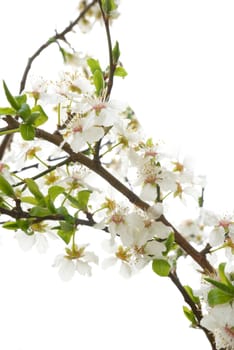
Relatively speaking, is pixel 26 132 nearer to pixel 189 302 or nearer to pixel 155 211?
pixel 155 211

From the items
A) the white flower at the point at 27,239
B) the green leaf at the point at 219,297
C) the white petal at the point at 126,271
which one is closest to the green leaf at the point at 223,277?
the green leaf at the point at 219,297

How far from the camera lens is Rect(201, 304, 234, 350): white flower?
0.53m

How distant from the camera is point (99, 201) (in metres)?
0.64

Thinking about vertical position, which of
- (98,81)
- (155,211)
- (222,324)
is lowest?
(222,324)

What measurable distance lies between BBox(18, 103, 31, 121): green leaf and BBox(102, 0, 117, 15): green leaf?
0.51 ft

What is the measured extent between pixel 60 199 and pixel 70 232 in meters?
0.10

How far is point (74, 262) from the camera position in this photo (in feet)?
2.07

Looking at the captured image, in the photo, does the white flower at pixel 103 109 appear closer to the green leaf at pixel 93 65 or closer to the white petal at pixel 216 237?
the green leaf at pixel 93 65

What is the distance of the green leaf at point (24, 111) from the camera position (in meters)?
0.54

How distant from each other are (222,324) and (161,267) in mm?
87

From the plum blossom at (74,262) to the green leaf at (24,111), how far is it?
0.57ft

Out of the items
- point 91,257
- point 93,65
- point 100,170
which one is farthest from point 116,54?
point 91,257

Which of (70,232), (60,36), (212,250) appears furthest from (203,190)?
(60,36)

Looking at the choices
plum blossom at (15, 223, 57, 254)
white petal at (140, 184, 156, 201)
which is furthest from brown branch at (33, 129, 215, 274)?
plum blossom at (15, 223, 57, 254)
